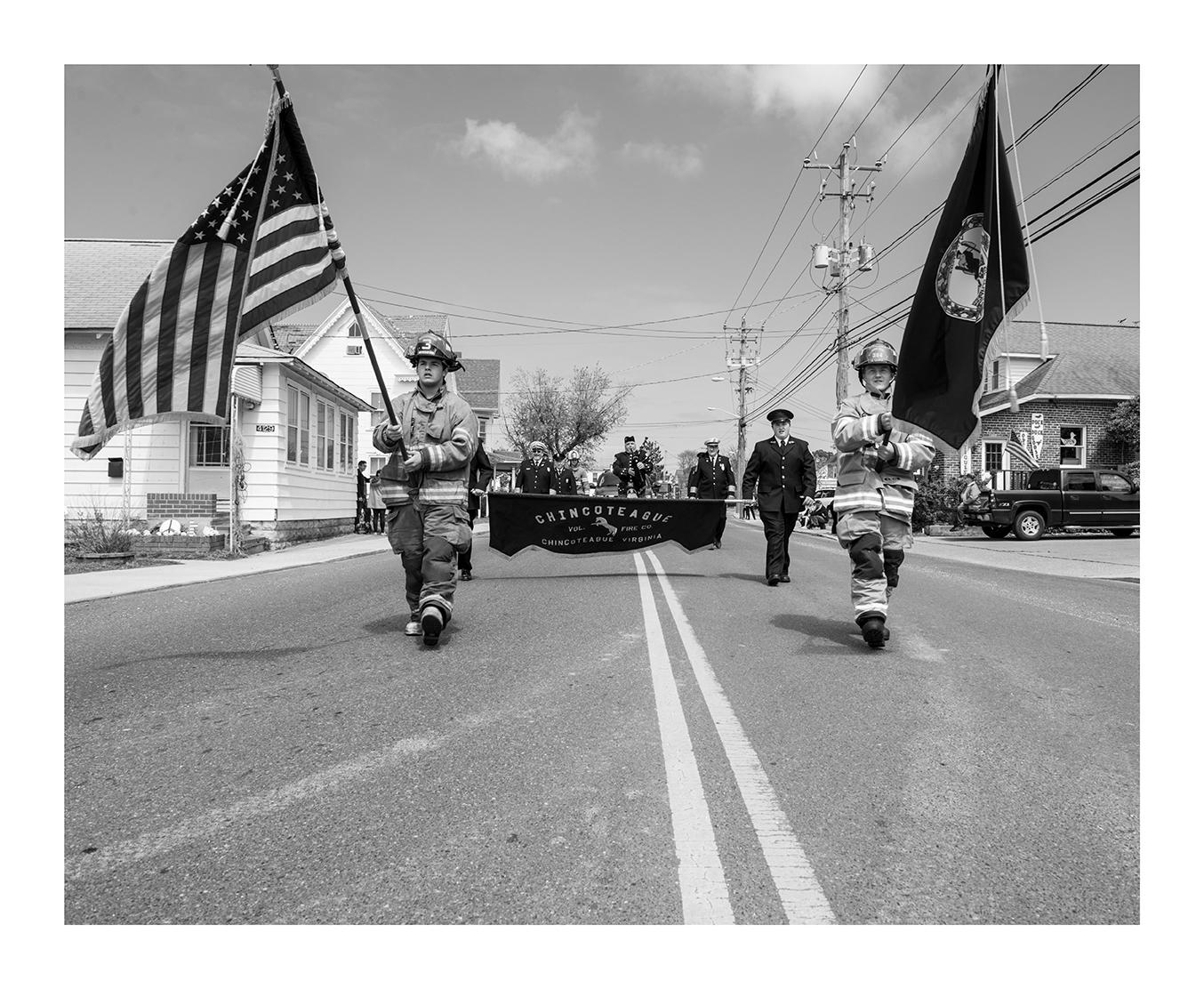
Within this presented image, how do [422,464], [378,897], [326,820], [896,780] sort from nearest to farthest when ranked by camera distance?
[378,897]
[326,820]
[896,780]
[422,464]

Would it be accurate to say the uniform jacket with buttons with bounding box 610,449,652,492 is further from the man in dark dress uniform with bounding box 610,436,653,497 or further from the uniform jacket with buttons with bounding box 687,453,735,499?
the uniform jacket with buttons with bounding box 687,453,735,499

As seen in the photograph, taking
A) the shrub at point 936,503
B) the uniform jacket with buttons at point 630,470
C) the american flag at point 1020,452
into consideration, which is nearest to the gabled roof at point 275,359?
the uniform jacket with buttons at point 630,470

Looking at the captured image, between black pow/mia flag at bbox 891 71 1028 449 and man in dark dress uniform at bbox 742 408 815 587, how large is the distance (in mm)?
5069

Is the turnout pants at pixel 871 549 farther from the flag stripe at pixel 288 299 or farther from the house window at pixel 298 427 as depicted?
the house window at pixel 298 427

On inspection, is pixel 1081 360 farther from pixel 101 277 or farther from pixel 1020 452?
pixel 101 277

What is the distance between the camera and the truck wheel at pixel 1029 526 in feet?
84.7

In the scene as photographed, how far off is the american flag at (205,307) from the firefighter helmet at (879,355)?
402cm

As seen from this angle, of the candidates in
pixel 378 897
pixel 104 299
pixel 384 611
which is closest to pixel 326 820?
pixel 378 897

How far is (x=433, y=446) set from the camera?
6574 millimetres

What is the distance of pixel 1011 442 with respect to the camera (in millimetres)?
34875

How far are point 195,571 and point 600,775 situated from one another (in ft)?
38.9

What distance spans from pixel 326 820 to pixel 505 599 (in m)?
6.34

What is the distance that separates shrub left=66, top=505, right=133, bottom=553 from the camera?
51.3 ft

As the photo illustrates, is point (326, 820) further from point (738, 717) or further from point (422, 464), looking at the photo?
point (422, 464)
